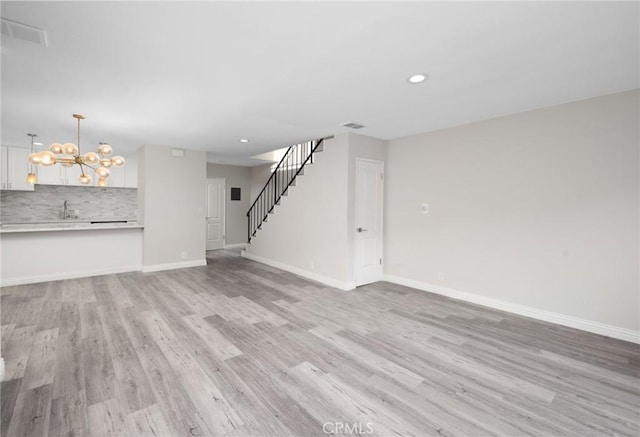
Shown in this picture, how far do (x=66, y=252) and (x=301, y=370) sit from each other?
5.41 metres

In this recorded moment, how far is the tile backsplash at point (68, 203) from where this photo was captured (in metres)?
6.75

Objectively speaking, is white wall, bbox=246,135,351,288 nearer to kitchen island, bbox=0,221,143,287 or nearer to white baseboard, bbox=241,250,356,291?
white baseboard, bbox=241,250,356,291

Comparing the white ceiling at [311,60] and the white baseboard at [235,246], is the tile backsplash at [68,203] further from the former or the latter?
the white ceiling at [311,60]

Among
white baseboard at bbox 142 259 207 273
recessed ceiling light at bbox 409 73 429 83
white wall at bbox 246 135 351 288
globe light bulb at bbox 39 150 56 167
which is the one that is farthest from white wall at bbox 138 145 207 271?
recessed ceiling light at bbox 409 73 429 83

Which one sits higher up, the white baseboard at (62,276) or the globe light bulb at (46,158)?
the globe light bulb at (46,158)

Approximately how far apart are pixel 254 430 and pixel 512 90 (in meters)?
3.88

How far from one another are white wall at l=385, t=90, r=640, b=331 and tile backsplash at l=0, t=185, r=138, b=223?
7.66 meters

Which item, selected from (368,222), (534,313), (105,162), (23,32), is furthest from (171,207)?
(534,313)

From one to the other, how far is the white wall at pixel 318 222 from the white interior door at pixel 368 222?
31 centimetres

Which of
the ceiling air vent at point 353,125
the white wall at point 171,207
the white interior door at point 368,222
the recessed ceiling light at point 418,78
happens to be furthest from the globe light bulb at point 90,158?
the recessed ceiling light at point 418,78

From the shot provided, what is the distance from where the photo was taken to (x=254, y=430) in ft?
6.05

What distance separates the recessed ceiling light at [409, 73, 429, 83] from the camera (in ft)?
9.04

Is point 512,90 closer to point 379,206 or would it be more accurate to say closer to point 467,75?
point 467,75

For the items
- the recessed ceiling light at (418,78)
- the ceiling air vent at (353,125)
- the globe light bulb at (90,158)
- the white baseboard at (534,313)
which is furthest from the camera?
the ceiling air vent at (353,125)
